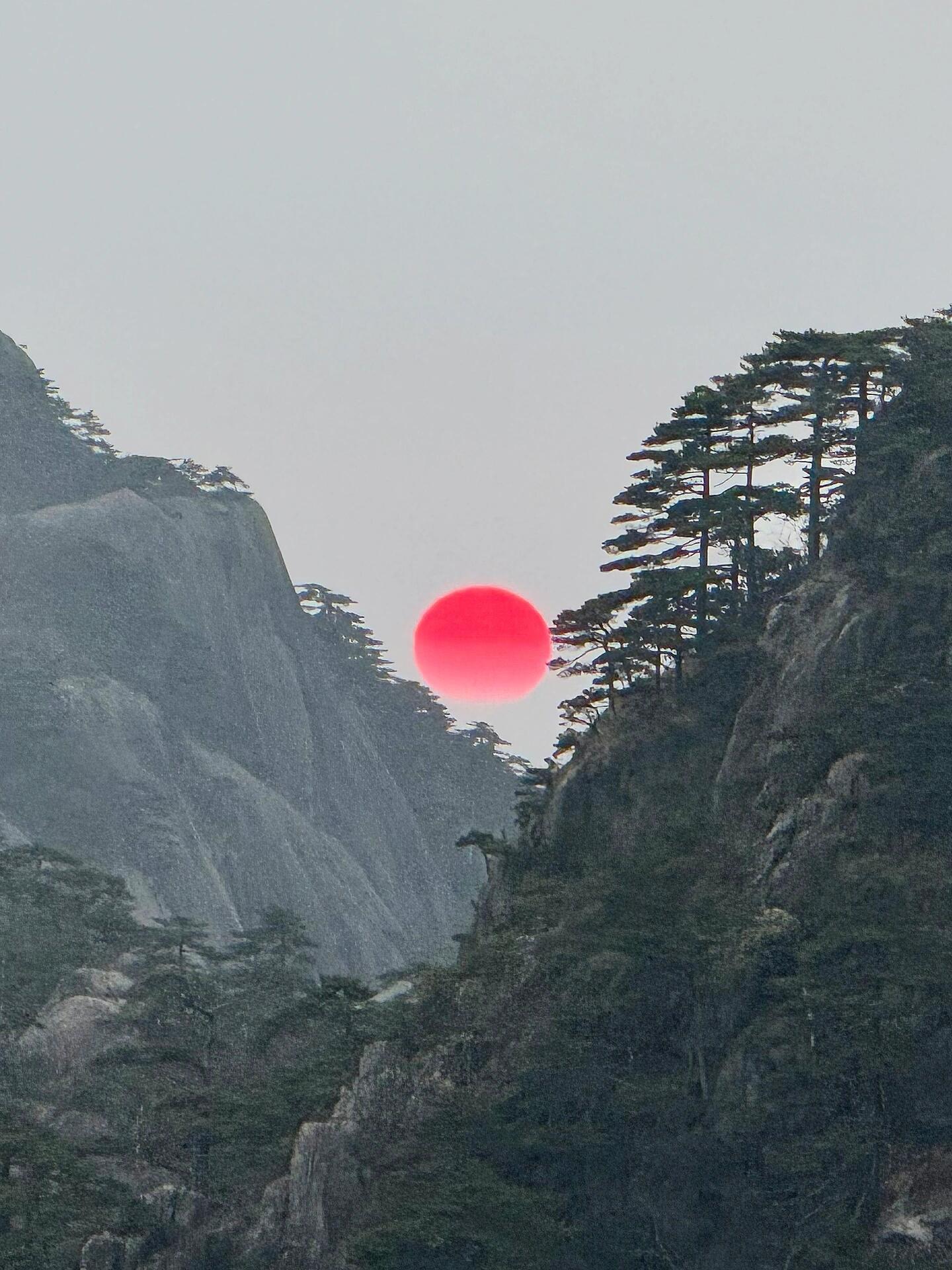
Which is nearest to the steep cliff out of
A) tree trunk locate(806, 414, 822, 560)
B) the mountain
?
tree trunk locate(806, 414, 822, 560)

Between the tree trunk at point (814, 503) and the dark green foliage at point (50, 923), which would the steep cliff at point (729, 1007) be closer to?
the tree trunk at point (814, 503)

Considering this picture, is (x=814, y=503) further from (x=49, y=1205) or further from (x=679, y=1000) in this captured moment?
(x=49, y=1205)

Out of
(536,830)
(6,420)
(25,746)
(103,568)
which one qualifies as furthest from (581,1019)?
(6,420)

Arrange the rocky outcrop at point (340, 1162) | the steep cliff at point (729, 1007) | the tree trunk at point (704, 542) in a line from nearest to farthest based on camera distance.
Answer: the steep cliff at point (729, 1007) < the rocky outcrop at point (340, 1162) < the tree trunk at point (704, 542)

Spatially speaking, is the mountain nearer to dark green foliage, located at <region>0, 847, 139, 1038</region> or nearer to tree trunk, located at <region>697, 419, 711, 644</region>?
dark green foliage, located at <region>0, 847, 139, 1038</region>

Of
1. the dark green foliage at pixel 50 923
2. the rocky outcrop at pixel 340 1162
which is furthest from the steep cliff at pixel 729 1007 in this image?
the dark green foliage at pixel 50 923

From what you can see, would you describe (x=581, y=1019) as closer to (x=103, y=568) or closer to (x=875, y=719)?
(x=875, y=719)
